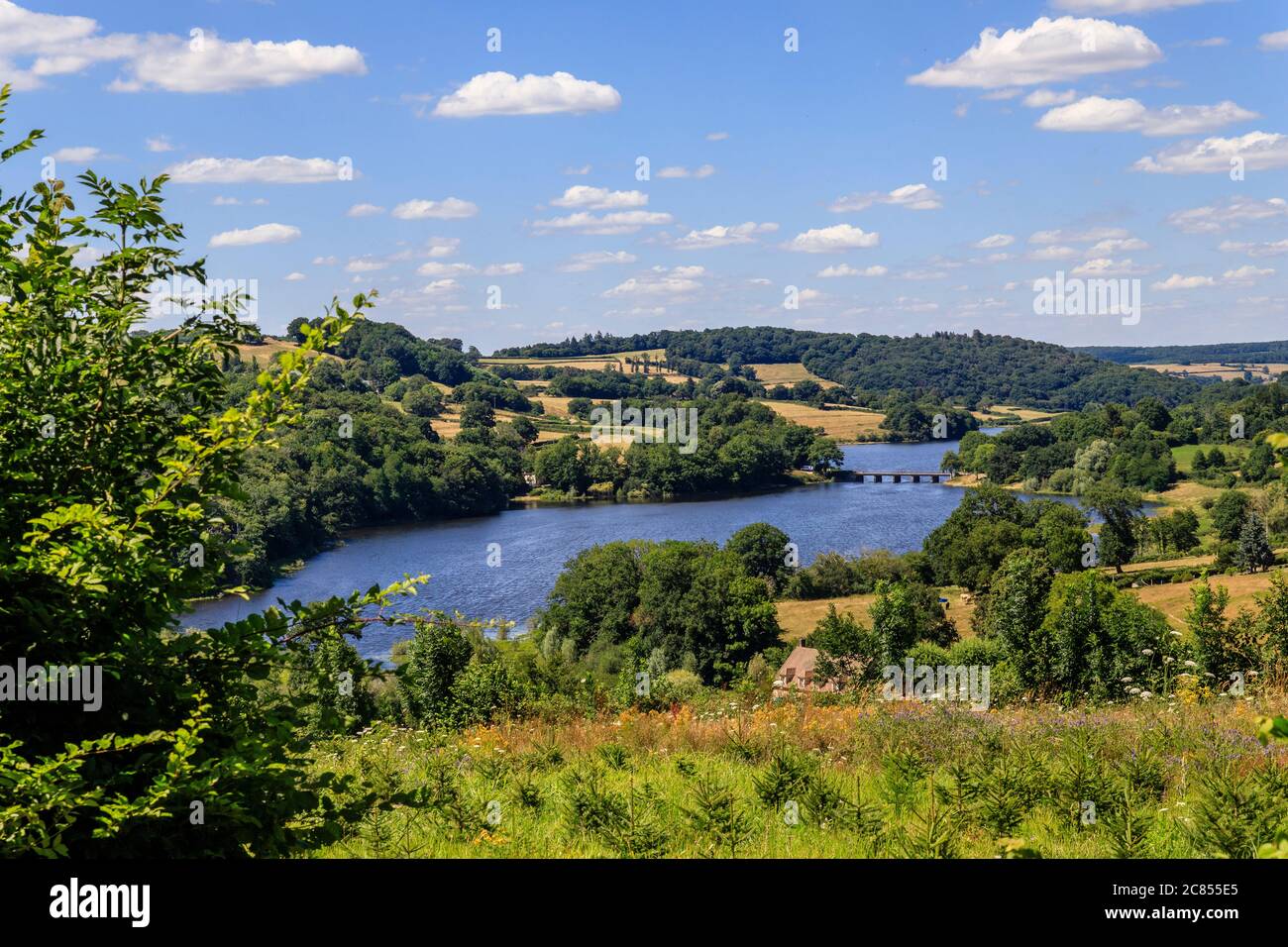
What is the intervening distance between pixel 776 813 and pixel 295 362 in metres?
3.95

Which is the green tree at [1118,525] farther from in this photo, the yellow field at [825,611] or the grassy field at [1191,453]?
the grassy field at [1191,453]

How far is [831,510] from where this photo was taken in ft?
313

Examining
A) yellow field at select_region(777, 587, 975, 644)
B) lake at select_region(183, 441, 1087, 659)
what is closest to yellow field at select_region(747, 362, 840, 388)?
lake at select_region(183, 441, 1087, 659)

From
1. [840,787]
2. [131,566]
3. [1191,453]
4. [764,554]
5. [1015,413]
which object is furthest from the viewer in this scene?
[1015,413]

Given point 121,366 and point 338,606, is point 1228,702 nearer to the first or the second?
point 338,606

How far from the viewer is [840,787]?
6.46 m

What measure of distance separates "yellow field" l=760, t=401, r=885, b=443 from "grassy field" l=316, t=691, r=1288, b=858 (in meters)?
137

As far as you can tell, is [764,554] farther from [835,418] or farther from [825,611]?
[835,418]

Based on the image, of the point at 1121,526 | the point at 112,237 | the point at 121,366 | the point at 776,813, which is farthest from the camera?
the point at 1121,526

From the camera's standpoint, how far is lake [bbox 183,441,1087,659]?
58.0 m

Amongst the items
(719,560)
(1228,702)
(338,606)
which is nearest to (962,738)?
(1228,702)

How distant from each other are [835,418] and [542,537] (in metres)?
84.9

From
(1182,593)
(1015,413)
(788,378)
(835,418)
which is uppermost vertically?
(788,378)

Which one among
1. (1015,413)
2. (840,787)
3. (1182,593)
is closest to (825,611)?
(1182,593)
